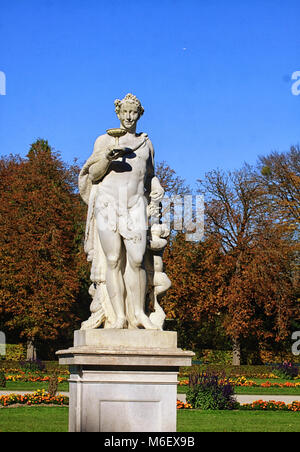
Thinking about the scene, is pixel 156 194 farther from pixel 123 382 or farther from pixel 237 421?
pixel 237 421

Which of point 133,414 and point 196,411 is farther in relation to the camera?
point 196,411

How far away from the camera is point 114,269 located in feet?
26.6

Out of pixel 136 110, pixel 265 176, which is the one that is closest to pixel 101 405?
pixel 136 110

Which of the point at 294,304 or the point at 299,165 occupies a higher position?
the point at 299,165

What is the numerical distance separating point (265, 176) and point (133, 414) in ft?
111

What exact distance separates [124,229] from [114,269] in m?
0.47

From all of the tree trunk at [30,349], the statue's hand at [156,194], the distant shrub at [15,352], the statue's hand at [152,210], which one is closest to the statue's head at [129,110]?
the statue's hand at [156,194]

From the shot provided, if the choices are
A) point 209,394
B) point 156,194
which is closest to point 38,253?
point 209,394

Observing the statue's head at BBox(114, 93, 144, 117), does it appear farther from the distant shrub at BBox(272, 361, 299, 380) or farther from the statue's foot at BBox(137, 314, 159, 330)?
the distant shrub at BBox(272, 361, 299, 380)

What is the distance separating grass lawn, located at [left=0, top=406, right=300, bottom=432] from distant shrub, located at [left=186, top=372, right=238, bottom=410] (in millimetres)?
525

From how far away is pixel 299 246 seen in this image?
35.8 meters
